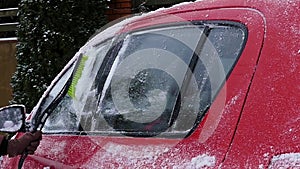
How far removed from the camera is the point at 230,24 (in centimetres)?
206

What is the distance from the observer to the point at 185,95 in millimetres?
2137

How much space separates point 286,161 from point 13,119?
1.69 m

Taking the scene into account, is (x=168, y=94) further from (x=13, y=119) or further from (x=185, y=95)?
(x=13, y=119)

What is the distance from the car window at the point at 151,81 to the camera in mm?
2055

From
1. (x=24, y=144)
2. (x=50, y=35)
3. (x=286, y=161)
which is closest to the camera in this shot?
(x=286, y=161)

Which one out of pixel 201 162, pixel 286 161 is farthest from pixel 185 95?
pixel 286 161

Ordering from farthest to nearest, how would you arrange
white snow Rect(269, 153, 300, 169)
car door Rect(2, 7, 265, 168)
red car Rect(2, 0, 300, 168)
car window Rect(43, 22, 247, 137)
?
car window Rect(43, 22, 247, 137), car door Rect(2, 7, 265, 168), red car Rect(2, 0, 300, 168), white snow Rect(269, 153, 300, 169)

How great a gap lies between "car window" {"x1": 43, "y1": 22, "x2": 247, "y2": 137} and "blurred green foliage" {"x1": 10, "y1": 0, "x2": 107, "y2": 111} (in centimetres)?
417

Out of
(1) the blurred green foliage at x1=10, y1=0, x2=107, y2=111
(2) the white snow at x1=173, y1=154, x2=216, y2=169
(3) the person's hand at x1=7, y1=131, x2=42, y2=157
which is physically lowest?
(1) the blurred green foliage at x1=10, y1=0, x2=107, y2=111

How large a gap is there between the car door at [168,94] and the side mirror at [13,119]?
16cm

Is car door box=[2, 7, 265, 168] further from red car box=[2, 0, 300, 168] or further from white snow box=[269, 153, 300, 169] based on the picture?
white snow box=[269, 153, 300, 169]

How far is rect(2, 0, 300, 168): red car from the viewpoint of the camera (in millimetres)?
1736

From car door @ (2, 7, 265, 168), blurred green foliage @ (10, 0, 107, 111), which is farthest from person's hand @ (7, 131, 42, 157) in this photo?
blurred green foliage @ (10, 0, 107, 111)

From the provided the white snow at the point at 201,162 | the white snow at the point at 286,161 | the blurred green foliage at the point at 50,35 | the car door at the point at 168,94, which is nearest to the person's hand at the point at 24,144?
the car door at the point at 168,94
